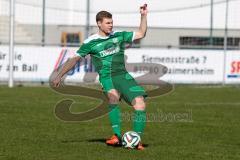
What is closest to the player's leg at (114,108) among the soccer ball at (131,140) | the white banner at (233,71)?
the soccer ball at (131,140)

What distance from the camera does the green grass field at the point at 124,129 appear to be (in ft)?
34.2

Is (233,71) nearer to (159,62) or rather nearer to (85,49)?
(159,62)

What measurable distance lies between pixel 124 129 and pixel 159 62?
16.6 meters

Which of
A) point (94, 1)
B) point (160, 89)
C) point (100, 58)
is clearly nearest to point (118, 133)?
point (100, 58)

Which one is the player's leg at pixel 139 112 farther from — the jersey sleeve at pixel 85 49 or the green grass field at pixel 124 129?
the jersey sleeve at pixel 85 49

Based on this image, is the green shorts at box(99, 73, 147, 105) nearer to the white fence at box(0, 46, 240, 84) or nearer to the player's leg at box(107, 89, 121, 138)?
the player's leg at box(107, 89, 121, 138)

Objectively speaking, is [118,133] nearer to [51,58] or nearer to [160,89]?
[160,89]

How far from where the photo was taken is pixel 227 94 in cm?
2581

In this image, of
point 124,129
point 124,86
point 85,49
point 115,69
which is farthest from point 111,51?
point 124,129

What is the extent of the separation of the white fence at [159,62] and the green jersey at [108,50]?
17.9 meters

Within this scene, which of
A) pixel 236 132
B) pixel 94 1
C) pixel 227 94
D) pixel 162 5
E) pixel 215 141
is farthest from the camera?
pixel 162 5

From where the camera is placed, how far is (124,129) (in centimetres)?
1405

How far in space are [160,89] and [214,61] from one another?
24.8 feet

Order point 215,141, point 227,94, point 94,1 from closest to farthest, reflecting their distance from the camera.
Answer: point 215,141 < point 227,94 < point 94,1
